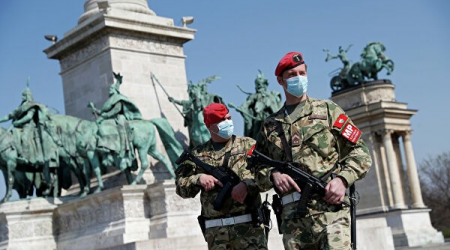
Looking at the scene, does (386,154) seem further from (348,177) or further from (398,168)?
(348,177)

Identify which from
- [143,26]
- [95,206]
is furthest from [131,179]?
[143,26]

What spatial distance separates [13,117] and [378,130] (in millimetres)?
28266

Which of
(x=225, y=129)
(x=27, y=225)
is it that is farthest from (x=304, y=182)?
(x=27, y=225)

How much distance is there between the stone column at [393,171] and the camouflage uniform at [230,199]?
36.8 meters

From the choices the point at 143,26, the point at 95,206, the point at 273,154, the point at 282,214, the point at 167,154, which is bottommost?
the point at 282,214

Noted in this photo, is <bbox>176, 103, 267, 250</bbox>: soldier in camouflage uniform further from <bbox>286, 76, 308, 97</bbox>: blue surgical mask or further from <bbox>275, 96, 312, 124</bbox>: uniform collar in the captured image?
<bbox>286, 76, 308, 97</bbox>: blue surgical mask

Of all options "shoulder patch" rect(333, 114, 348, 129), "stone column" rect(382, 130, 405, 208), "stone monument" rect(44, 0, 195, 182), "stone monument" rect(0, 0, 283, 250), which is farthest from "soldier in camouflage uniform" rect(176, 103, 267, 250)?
"stone column" rect(382, 130, 405, 208)

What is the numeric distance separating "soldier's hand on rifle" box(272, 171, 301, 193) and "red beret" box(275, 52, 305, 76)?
2.54 ft

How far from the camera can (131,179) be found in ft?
59.3

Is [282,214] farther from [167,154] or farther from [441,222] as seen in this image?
[441,222]

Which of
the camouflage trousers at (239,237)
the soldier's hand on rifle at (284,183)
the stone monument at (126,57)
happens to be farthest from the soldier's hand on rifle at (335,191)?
the stone monument at (126,57)

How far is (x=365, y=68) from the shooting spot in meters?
45.5

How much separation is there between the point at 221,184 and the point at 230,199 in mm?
139

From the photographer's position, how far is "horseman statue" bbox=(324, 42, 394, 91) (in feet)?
149
